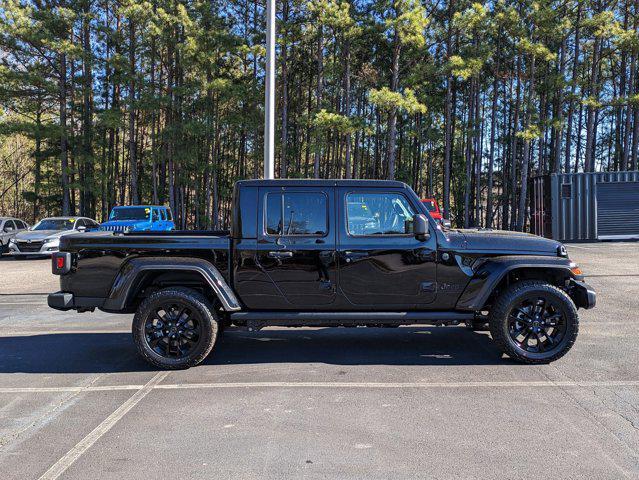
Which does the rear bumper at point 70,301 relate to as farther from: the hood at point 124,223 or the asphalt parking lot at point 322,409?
the hood at point 124,223

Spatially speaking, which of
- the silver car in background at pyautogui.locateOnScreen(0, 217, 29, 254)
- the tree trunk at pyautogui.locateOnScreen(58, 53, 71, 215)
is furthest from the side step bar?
the tree trunk at pyautogui.locateOnScreen(58, 53, 71, 215)

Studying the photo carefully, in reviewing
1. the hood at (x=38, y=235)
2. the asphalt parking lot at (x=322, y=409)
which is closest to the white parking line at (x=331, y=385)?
the asphalt parking lot at (x=322, y=409)

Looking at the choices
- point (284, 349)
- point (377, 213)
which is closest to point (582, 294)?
point (377, 213)

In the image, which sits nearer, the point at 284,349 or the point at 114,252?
the point at 114,252

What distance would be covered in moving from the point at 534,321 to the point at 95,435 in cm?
441

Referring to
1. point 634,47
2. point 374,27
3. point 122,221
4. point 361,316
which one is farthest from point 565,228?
point 361,316

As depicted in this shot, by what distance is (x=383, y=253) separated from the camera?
216 inches

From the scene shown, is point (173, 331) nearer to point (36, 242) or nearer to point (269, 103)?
point (269, 103)

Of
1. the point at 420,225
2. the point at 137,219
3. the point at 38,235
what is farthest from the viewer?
the point at 137,219

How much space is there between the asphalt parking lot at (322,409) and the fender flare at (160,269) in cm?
76

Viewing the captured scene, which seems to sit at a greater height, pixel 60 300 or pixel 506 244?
pixel 506 244

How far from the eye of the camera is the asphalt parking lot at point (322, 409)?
3.40 m

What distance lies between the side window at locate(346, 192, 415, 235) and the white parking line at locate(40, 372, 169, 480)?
260cm

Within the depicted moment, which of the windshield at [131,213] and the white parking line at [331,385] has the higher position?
the windshield at [131,213]
